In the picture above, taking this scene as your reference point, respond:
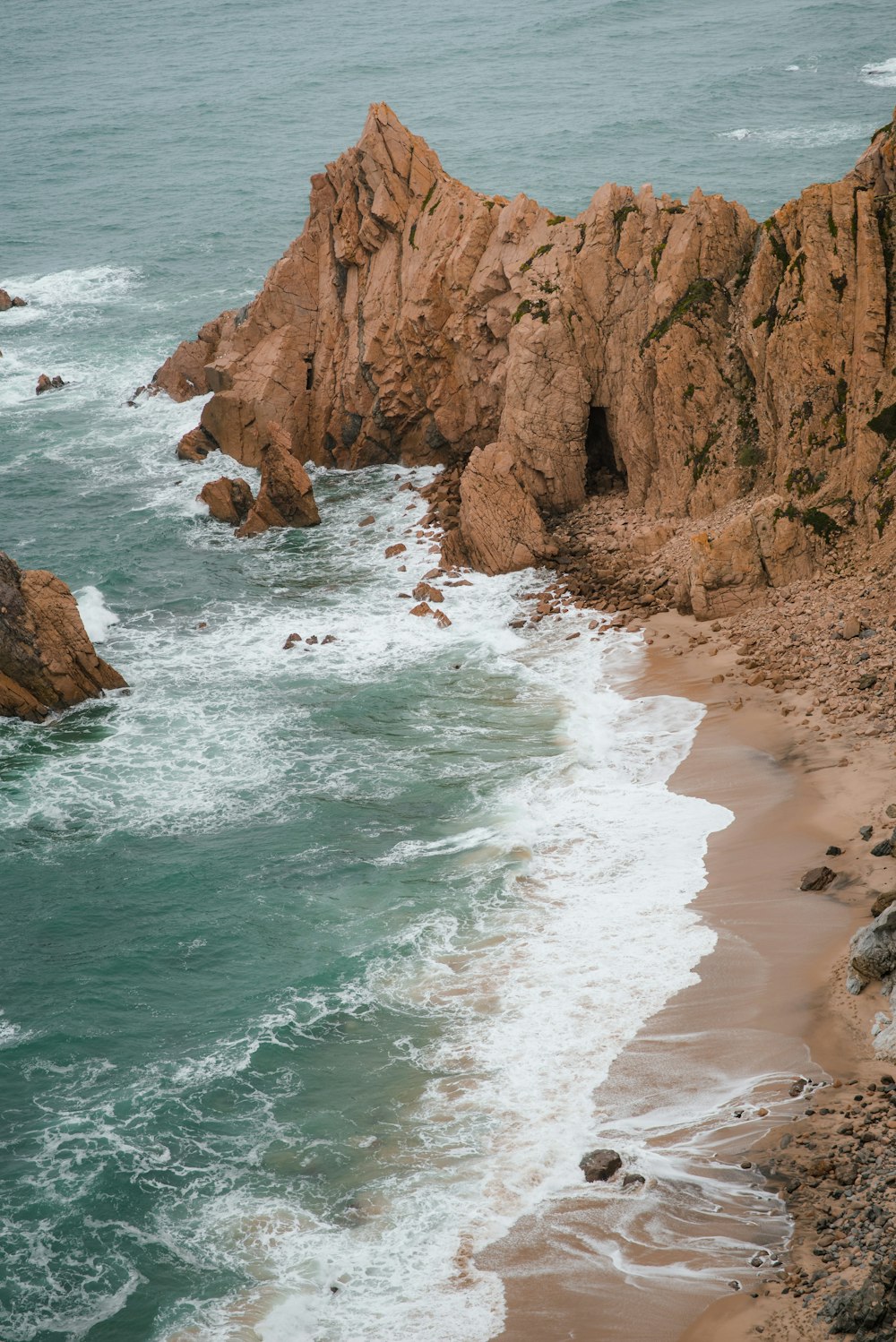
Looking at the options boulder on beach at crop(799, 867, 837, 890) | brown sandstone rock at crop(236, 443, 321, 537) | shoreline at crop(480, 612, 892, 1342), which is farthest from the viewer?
brown sandstone rock at crop(236, 443, 321, 537)

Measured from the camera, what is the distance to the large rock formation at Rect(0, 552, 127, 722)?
32.8 m

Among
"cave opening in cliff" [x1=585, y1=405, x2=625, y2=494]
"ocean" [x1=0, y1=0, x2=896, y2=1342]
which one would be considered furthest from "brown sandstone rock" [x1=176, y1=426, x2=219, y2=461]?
"cave opening in cliff" [x1=585, y1=405, x2=625, y2=494]

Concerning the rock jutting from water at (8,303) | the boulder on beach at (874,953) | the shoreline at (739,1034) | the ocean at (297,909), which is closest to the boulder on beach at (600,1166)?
the ocean at (297,909)

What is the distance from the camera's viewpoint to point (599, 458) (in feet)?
135

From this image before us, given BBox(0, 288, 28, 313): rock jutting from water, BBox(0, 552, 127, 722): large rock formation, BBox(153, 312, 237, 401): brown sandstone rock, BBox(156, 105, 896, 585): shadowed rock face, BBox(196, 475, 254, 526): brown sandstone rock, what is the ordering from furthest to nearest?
1. BBox(0, 288, 28, 313): rock jutting from water
2. BBox(153, 312, 237, 401): brown sandstone rock
3. BBox(196, 475, 254, 526): brown sandstone rock
4. BBox(0, 552, 127, 722): large rock formation
5. BBox(156, 105, 896, 585): shadowed rock face

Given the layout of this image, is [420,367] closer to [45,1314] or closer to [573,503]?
[573,503]

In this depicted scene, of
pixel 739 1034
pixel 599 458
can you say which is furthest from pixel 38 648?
pixel 739 1034

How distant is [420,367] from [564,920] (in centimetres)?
2601

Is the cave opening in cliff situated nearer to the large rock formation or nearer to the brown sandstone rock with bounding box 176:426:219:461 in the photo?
the brown sandstone rock with bounding box 176:426:219:461

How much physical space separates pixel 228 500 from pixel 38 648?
42.3 feet

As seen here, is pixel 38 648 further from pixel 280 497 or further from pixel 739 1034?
pixel 739 1034

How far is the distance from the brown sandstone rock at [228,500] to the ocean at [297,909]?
2.34 ft

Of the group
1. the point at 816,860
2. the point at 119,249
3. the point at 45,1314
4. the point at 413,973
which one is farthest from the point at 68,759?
the point at 119,249

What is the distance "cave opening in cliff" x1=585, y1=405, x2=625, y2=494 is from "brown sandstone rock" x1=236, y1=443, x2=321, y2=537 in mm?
9583
